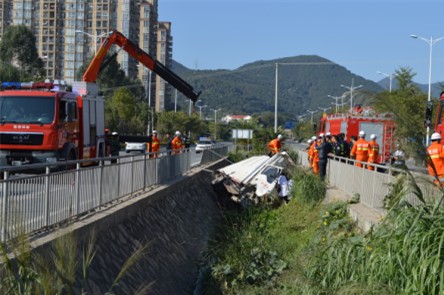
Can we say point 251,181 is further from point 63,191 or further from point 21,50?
point 21,50

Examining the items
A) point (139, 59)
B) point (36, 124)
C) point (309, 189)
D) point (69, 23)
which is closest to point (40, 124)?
point (36, 124)

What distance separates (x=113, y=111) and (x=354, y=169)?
50933mm

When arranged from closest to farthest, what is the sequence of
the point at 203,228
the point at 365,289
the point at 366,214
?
the point at 365,289, the point at 366,214, the point at 203,228

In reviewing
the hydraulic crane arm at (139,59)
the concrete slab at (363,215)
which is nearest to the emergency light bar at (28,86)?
the hydraulic crane arm at (139,59)

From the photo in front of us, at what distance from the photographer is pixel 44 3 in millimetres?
112688

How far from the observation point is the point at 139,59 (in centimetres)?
2631

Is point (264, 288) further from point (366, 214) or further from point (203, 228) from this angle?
point (203, 228)

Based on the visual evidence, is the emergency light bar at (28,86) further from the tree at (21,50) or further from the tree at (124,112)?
the tree at (21,50)

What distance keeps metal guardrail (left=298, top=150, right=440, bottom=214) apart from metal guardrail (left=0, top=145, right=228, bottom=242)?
387 centimetres

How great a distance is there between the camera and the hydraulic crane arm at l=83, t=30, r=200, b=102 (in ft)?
80.6

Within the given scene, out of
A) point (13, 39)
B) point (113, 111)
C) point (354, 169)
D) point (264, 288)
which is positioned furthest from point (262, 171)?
point (13, 39)

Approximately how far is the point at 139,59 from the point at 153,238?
550 inches

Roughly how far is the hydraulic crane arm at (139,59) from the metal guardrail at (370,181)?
578cm

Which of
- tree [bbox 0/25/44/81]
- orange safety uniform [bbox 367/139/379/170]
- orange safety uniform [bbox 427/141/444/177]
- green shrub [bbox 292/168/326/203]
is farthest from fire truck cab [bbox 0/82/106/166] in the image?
tree [bbox 0/25/44/81]
